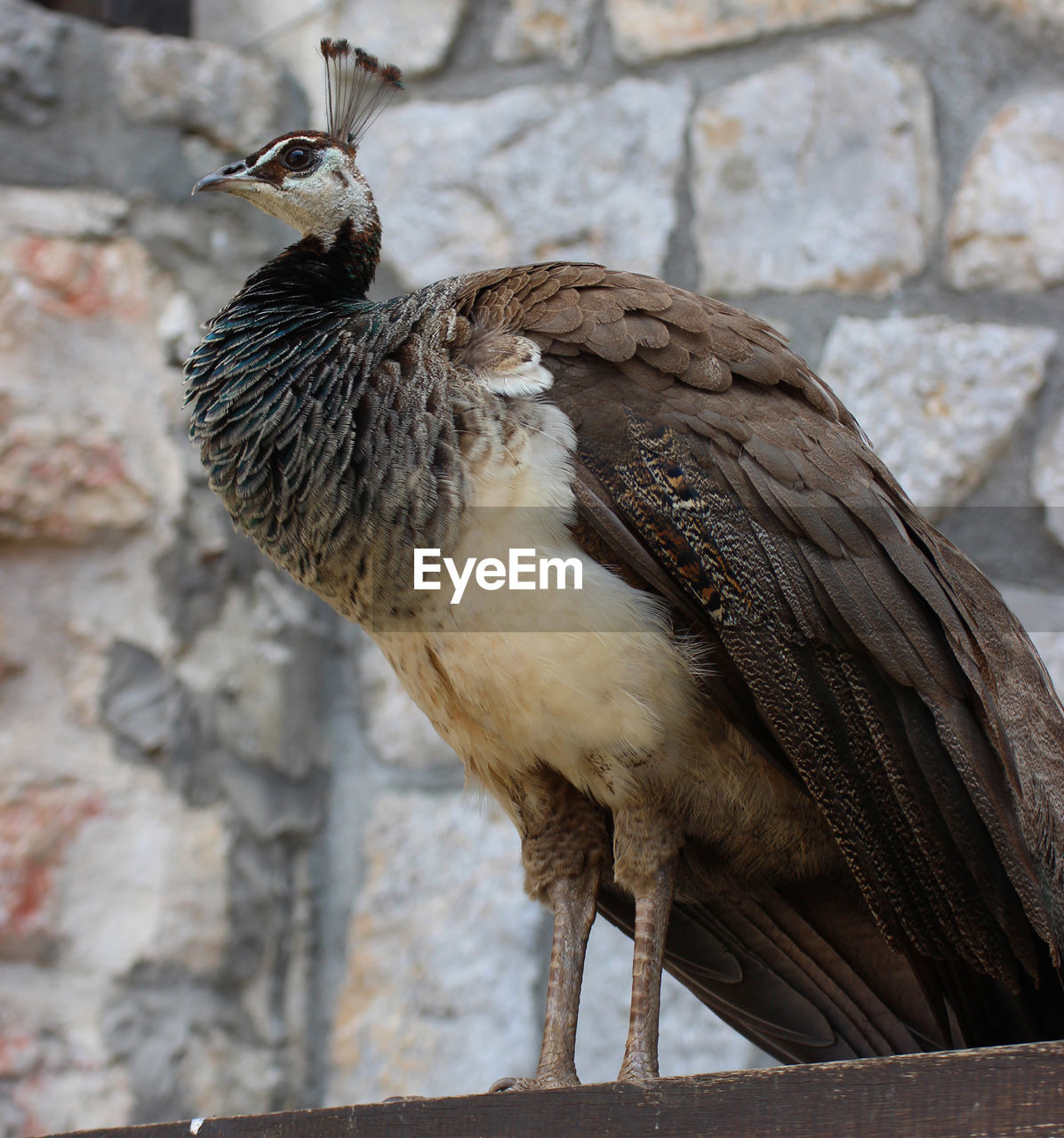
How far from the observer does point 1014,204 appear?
1.83 metres

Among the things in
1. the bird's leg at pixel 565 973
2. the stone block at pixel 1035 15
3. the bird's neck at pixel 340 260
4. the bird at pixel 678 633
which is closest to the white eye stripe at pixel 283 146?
the bird's neck at pixel 340 260

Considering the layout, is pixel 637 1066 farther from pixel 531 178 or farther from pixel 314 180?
pixel 531 178

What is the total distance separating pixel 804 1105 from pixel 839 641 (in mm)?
415

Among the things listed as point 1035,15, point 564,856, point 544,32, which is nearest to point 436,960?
point 564,856

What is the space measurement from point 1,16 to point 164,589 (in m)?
0.90

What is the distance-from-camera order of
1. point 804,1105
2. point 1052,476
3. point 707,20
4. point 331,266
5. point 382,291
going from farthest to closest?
1. point 382,291
2. point 707,20
3. point 1052,476
4. point 331,266
5. point 804,1105

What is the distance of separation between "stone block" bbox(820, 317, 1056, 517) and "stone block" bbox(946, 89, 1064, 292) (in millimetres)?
80

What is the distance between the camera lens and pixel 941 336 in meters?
1.83

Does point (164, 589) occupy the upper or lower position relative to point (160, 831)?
upper

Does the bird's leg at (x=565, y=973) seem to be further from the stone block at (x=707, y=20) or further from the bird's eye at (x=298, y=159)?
the stone block at (x=707, y=20)

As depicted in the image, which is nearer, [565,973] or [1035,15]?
[565,973]

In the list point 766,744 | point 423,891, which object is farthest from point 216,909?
point 766,744

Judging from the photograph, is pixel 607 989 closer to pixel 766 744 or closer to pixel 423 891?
pixel 423 891

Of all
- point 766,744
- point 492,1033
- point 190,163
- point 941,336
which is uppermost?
point 190,163
